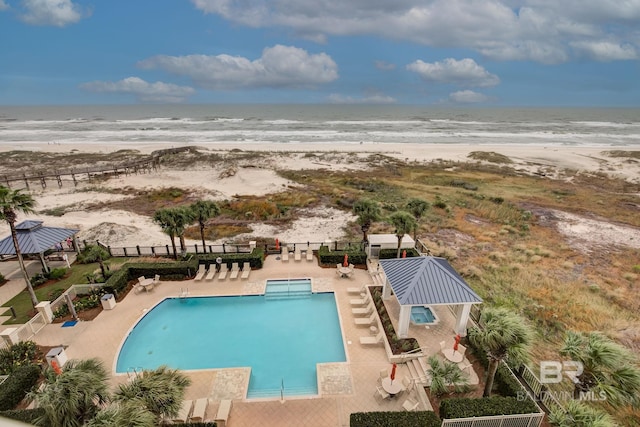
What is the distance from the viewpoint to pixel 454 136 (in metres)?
94.0

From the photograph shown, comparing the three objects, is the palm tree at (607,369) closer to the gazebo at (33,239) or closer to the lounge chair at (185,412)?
the lounge chair at (185,412)

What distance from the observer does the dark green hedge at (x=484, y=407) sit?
10148mm

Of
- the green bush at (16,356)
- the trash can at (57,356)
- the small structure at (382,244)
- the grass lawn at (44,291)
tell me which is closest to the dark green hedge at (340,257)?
the small structure at (382,244)

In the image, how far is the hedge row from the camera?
998cm

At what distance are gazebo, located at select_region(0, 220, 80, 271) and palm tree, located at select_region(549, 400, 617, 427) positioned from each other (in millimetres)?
24345

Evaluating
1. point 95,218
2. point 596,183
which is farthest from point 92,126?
point 596,183

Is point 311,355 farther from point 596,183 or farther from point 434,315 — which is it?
point 596,183

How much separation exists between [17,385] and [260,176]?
116ft

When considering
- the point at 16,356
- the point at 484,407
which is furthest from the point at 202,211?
the point at 484,407

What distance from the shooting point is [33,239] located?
60.6 ft

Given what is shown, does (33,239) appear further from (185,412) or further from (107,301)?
(185,412)

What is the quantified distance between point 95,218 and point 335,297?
25.1 metres

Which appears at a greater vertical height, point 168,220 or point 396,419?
point 168,220

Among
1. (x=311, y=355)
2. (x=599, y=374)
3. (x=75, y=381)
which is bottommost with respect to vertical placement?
(x=311, y=355)
